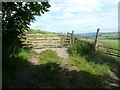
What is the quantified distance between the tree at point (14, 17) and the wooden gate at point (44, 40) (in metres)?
6.10

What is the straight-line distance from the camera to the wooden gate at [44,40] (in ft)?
43.4

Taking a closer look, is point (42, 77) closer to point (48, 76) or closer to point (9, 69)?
point (48, 76)

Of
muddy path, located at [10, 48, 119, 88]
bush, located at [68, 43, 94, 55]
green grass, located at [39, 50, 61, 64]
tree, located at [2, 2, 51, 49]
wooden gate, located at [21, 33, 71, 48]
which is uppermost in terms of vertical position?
tree, located at [2, 2, 51, 49]

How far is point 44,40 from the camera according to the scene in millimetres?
14562

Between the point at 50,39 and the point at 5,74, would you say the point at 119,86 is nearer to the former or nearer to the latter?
the point at 5,74

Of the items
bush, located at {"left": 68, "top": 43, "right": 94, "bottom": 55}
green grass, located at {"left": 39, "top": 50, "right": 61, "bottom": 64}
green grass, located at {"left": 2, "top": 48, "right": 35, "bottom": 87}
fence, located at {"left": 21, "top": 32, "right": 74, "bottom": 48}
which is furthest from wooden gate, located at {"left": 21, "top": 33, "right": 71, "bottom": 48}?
green grass, located at {"left": 2, "top": 48, "right": 35, "bottom": 87}

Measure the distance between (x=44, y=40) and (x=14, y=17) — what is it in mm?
8156

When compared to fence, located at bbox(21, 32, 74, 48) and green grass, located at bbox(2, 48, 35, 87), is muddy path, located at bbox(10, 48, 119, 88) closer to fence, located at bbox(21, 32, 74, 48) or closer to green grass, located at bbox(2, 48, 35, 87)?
green grass, located at bbox(2, 48, 35, 87)

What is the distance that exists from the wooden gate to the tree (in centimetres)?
610

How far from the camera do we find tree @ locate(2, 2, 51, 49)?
6.22m

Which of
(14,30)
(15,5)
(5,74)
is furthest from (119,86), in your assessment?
(15,5)

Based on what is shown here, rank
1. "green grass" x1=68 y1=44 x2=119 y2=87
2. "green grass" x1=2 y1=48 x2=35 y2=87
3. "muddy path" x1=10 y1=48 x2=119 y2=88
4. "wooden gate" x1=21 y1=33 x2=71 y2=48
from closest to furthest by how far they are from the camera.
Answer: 1. "green grass" x1=2 y1=48 x2=35 y2=87
2. "muddy path" x1=10 y1=48 x2=119 y2=88
3. "green grass" x1=68 y1=44 x2=119 y2=87
4. "wooden gate" x1=21 y1=33 x2=71 y2=48

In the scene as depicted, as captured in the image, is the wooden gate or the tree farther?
the wooden gate

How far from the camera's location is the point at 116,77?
26.0ft
